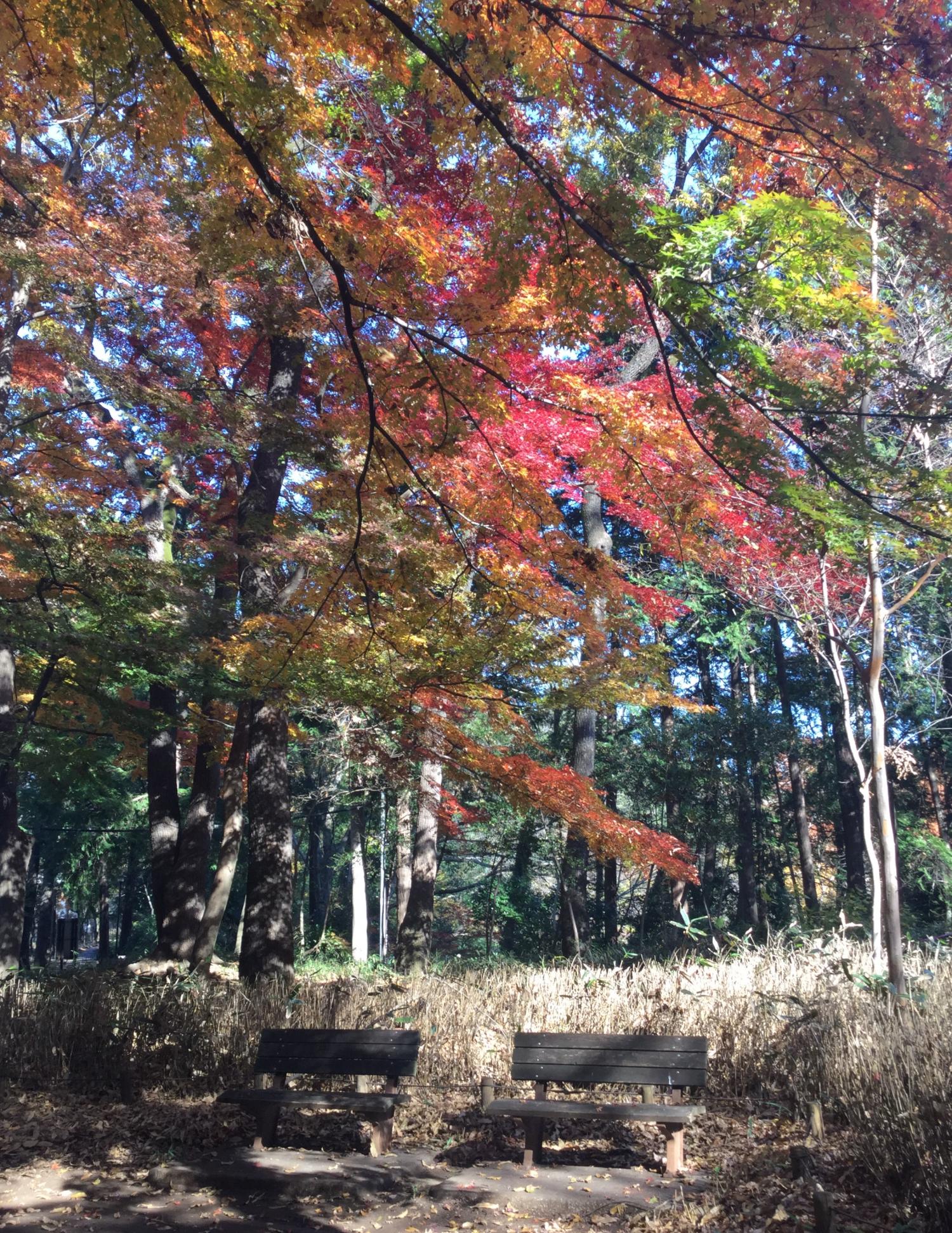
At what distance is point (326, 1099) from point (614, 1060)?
1.67 meters

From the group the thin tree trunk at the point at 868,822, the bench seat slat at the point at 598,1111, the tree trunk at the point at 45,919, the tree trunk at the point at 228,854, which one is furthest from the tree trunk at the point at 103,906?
the bench seat slat at the point at 598,1111

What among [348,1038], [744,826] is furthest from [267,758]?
[744,826]

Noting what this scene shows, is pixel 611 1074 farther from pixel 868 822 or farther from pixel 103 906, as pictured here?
pixel 103 906

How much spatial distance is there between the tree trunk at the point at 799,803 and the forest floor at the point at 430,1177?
14251 mm

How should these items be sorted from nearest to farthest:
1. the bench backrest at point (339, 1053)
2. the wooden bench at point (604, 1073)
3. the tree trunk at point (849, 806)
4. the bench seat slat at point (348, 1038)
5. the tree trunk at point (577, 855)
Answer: the wooden bench at point (604, 1073) → the bench backrest at point (339, 1053) → the bench seat slat at point (348, 1038) → the tree trunk at point (577, 855) → the tree trunk at point (849, 806)

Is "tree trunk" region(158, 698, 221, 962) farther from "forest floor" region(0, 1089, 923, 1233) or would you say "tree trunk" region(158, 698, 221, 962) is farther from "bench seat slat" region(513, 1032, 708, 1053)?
"bench seat slat" region(513, 1032, 708, 1053)

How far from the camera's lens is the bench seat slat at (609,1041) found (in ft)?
17.3

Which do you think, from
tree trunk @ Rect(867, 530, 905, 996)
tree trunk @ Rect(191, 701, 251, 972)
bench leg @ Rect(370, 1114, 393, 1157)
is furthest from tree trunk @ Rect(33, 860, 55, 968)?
tree trunk @ Rect(867, 530, 905, 996)

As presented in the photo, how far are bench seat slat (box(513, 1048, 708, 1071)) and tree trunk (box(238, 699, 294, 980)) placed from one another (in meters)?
3.99

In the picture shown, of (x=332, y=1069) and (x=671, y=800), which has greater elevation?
(x=671, y=800)

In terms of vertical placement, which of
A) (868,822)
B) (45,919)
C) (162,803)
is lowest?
(45,919)

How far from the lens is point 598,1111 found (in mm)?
4961

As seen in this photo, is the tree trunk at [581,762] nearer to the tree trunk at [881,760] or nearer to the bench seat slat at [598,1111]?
the tree trunk at [881,760]

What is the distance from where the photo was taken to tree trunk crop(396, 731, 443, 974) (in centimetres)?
A: 1398
